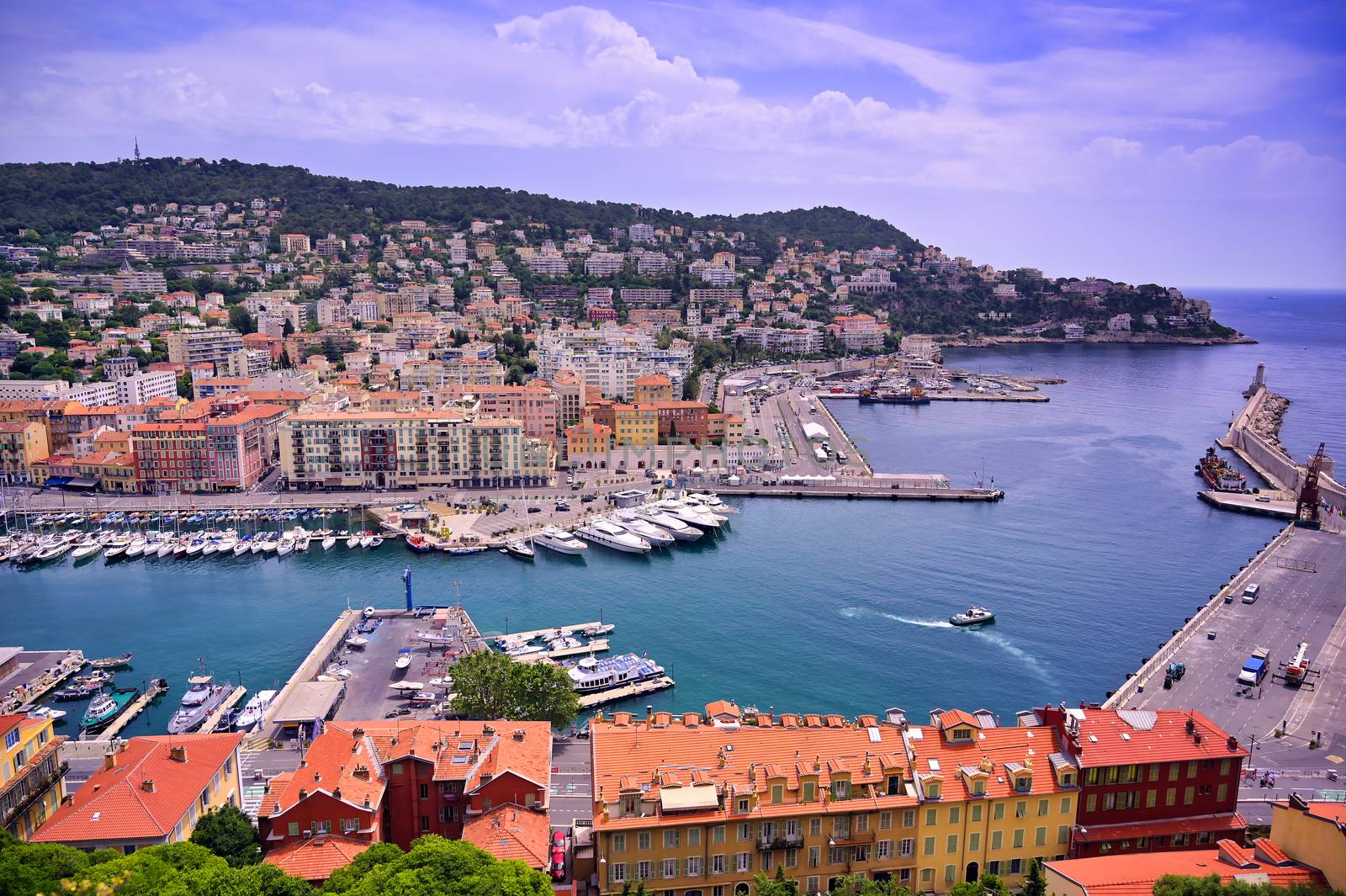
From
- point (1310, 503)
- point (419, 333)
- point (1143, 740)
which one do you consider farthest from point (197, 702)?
point (419, 333)

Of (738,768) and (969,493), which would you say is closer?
(738,768)

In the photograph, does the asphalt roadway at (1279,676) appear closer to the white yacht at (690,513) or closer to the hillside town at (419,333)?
the white yacht at (690,513)

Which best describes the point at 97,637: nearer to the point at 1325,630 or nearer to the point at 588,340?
the point at 1325,630

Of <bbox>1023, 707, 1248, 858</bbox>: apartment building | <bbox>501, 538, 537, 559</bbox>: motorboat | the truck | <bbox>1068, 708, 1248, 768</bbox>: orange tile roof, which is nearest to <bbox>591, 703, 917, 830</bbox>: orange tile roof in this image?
<bbox>1023, 707, 1248, 858</bbox>: apartment building

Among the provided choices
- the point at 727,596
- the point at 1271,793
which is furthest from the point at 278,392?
the point at 1271,793

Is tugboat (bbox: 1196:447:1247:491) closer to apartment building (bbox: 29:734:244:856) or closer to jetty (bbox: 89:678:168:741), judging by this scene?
jetty (bbox: 89:678:168:741)

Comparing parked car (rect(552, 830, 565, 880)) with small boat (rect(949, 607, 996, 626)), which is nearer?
parked car (rect(552, 830, 565, 880))
